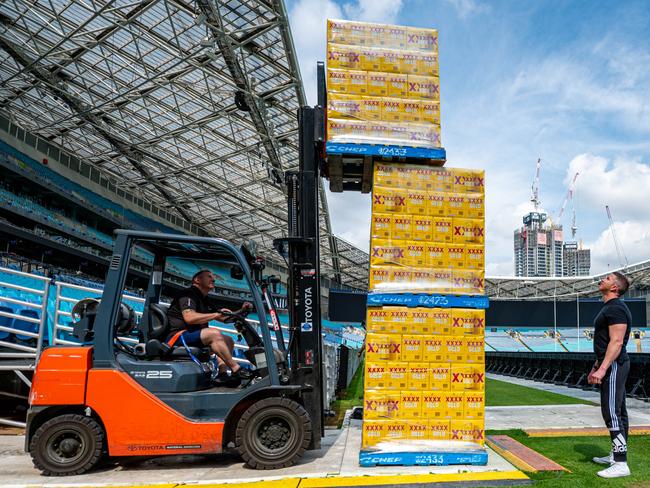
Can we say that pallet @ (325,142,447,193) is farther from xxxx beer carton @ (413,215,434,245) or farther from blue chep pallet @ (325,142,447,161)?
xxxx beer carton @ (413,215,434,245)

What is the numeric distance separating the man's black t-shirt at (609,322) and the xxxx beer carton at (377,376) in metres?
1.95

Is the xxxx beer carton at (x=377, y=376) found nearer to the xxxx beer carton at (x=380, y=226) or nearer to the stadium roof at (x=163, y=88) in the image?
the xxxx beer carton at (x=380, y=226)

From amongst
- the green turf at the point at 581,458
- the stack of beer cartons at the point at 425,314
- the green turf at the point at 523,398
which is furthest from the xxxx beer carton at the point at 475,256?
the green turf at the point at 523,398

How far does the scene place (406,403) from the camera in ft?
16.1

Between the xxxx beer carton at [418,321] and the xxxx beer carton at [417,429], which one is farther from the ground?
the xxxx beer carton at [418,321]

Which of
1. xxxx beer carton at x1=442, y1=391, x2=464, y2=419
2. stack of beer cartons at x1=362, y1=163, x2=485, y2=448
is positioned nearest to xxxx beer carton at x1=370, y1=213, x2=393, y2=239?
stack of beer cartons at x1=362, y1=163, x2=485, y2=448

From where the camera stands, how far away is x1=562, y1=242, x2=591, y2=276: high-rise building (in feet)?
475

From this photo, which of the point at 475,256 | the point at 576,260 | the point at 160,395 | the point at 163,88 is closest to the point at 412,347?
the point at 475,256

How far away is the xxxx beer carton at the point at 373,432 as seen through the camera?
15.9ft

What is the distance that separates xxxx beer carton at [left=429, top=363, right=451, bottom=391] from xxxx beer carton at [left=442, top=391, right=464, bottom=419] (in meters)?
0.07

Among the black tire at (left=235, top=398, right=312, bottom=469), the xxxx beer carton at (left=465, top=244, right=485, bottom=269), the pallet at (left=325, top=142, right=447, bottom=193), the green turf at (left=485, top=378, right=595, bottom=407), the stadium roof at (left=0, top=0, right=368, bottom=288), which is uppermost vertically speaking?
the stadium roof at (left=0, top=0, right=368, bottom=288)

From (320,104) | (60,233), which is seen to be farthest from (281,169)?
(320,104)

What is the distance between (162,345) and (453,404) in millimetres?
2905

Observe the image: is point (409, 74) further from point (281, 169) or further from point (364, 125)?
point (281, 169)
